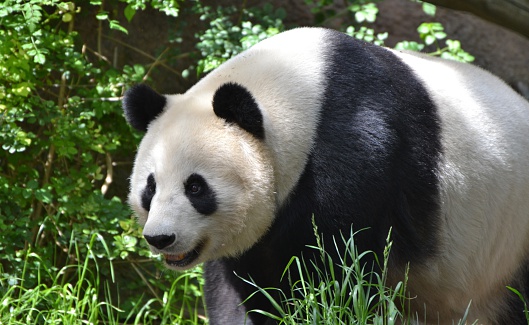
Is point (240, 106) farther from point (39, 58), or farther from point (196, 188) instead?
point (39, 58)

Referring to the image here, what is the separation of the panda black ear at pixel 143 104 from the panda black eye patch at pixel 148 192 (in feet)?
1.12

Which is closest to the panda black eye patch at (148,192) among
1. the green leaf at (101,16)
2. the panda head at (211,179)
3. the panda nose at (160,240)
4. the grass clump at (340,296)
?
the panda head at (211,179)

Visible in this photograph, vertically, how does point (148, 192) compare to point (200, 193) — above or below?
below

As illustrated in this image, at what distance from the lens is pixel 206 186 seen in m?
3.21

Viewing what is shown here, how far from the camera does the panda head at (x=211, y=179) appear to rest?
10.4 ft

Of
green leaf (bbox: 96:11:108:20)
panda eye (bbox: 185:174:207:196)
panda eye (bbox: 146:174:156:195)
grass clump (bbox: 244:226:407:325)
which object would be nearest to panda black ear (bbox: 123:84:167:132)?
panda eye (bbox: 146:174:156:195)

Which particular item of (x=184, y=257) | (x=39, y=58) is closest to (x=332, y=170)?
(x=184, y=257)

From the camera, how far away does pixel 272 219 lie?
3326 millimetres

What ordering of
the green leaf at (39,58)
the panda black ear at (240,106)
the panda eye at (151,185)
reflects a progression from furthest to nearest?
the green leaf at (39,58) → the panda eye at (151,185) → the panda black ear at (240,106)

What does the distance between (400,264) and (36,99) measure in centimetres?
255

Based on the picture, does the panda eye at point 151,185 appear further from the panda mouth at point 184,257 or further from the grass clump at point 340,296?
the grass clump at point 340,296

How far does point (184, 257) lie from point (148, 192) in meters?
0.31

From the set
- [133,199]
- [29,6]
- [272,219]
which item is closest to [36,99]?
[29,6]

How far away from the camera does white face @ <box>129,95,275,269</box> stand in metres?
3.18
